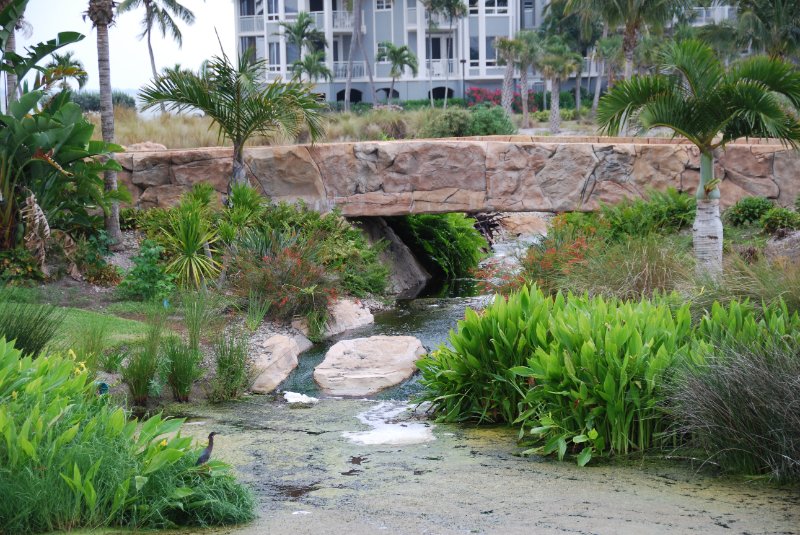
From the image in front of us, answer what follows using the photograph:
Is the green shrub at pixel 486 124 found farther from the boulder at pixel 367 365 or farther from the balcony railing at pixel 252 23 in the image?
the balcony railing at pixel 252 23

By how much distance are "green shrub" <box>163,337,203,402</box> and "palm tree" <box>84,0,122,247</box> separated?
6081 millimetres

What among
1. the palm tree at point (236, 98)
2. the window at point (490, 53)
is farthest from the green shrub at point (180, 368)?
the window at point (490, 53)

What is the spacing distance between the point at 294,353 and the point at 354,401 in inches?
85.1

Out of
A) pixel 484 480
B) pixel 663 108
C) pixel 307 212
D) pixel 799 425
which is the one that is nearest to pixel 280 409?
pixel 484 480

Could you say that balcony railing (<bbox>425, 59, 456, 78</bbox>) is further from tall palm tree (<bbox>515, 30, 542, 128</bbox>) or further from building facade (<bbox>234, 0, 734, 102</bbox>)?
tall palm tree (<bbox>515, 30, 542, 128</bbox>)

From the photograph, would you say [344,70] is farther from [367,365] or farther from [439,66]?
[367,365]

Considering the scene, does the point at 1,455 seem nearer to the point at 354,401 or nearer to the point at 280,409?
the point at 280,409

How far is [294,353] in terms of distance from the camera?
11750 mm

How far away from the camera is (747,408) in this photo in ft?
20.2

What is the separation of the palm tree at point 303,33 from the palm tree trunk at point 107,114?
1334 inches

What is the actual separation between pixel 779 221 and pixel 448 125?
12.4 meters

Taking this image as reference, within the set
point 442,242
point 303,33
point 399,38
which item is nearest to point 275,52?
point 303,33

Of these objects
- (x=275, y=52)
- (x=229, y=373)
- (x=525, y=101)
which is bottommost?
(x=229, y=373)

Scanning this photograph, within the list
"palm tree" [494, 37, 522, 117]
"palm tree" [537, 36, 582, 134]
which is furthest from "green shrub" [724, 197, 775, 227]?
"palm tree" [494, 37, 522, 117]
